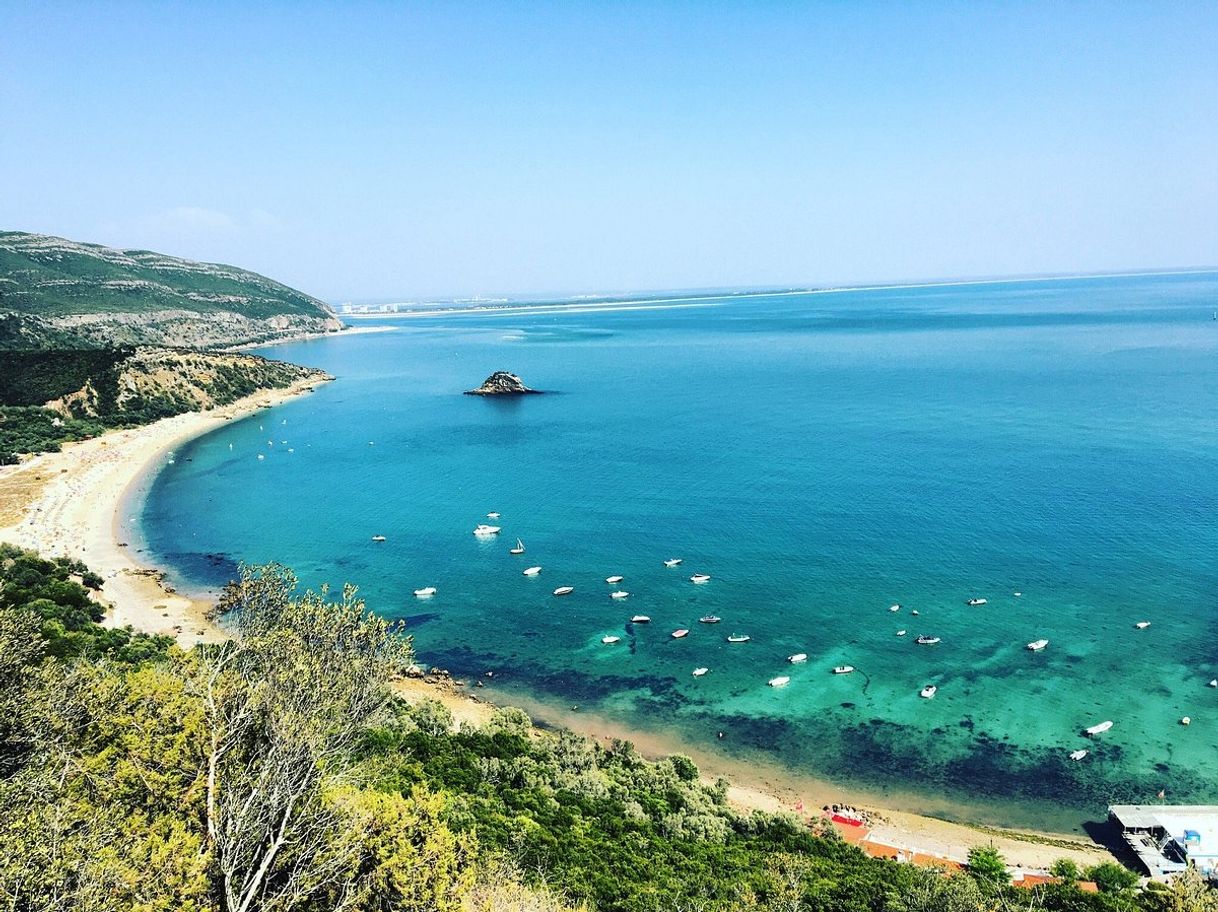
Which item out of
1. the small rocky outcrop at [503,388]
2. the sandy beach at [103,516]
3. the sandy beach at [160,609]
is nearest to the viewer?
the sandy beach at [160,609]

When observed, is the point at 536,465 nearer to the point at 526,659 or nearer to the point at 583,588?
the point at 583,588

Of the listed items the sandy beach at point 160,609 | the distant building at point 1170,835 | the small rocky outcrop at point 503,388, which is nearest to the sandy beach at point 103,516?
the sandy beach at point 160,609

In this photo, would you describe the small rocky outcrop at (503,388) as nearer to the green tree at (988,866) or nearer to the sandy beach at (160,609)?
the sandy beach at (160,609)

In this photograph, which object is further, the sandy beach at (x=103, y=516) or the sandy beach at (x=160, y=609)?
the sandy beach at (x=103, y=516)

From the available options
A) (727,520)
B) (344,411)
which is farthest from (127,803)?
(344,411)

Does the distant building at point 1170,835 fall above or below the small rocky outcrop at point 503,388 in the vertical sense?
below

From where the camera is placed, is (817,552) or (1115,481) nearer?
(817,552)

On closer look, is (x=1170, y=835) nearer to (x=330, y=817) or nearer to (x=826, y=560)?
(x=826, y=560)
